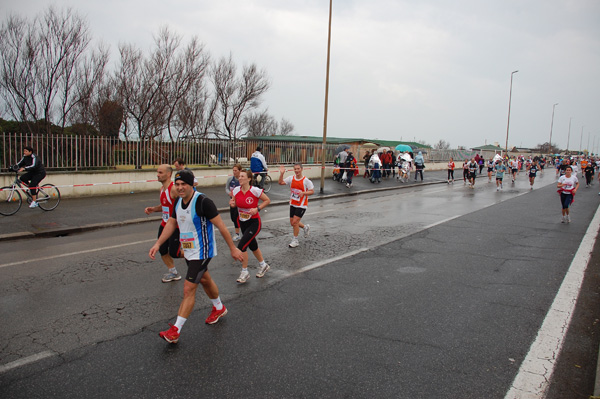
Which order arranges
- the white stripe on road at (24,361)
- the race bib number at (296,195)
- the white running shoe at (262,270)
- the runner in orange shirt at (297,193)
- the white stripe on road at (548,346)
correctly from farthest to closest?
the race bib number at (296,195), the runner in orange shirt at (297,193), the white running shoe at (262,270), the white stripe on road at (24,361), the white stripe on road at (548,346)

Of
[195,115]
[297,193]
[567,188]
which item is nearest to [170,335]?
[297,193]

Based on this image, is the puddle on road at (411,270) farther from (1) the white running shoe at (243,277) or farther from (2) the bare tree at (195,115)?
(2) the bare tree at (195,115)

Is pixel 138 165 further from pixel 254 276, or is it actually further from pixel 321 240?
pixel 254 276

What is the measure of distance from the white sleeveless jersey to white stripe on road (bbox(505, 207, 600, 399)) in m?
2.97

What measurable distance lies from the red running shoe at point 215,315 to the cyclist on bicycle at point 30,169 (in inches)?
374

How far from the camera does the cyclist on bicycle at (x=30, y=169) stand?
11.9m

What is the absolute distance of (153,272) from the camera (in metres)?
6.60

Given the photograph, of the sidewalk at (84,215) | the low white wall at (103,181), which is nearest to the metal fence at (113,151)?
the low white wall at (103,181)

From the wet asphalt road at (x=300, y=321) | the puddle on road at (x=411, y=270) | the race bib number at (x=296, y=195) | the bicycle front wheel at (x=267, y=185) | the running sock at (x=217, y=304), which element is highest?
the race bib number at (x=296, y=195)

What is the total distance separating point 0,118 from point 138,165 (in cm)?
888

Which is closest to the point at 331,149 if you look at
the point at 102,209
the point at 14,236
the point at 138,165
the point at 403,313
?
the point at 138,165

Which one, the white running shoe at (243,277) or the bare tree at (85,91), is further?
the bare tree at (85,91)

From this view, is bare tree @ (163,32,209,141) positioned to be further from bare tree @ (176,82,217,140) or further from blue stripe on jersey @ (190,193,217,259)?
blue stripe on jersey @ (190,193,217,259)

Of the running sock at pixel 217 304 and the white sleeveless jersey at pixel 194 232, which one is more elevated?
the white sleeveless jersey at pixel 194 232
